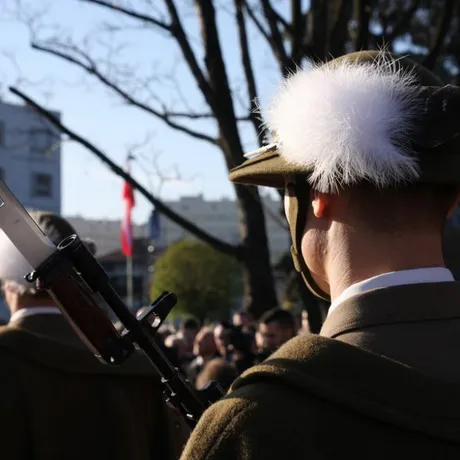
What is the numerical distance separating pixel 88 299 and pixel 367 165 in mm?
892

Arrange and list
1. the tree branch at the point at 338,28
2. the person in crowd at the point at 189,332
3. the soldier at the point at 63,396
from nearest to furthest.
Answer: the soldier at the point at 63,396, the tree branch at the point at 338,28, the person in crowd at the point at 189,332

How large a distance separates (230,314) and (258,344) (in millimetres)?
27495

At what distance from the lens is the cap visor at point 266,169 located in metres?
1.75

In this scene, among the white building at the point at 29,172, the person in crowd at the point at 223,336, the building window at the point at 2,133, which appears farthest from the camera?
the white building at the point at 29,172

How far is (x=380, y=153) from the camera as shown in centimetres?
164

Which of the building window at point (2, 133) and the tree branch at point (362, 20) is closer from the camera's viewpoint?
the tree branch at point (362, 20)

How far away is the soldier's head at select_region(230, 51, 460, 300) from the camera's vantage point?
1621 mm

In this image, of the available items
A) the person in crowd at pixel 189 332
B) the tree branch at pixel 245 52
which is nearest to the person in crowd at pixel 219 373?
the tree branch at pixel 245 52

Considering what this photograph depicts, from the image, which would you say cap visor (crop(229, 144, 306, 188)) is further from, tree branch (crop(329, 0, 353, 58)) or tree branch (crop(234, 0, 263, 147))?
tree branch (crop(234, 0, 263, 147))

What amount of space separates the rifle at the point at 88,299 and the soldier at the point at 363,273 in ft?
1.73

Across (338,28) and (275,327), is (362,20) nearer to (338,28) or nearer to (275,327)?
(338,28)

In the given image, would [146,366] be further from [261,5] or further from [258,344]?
[258,344]

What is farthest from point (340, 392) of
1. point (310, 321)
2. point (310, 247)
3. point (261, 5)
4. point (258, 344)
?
point (258, 344)

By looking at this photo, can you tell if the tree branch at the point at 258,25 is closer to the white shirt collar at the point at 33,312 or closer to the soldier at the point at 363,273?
the white shirt collar at the point at 33,312
